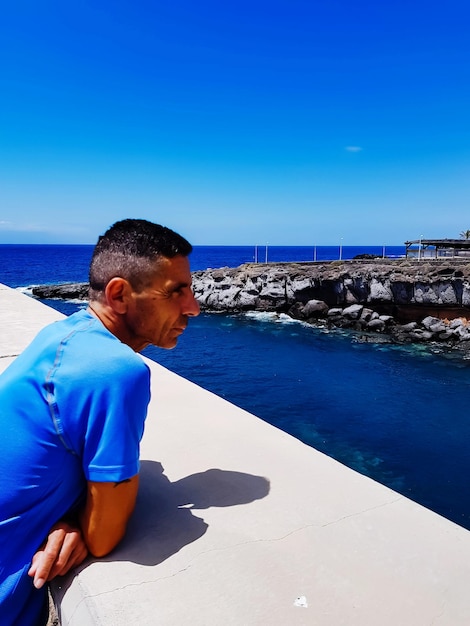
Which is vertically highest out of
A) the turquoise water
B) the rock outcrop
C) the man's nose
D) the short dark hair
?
the short dark hair

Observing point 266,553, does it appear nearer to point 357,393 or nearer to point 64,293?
point 357,393

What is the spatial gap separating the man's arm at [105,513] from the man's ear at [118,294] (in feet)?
2.22

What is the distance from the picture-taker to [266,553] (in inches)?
72.0

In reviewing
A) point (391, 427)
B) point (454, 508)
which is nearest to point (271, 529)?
point (454, 508)

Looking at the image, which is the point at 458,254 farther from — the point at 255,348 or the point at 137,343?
the point at 137,343

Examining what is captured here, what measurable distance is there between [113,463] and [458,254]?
48.1m

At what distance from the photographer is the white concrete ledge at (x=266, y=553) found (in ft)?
5.04

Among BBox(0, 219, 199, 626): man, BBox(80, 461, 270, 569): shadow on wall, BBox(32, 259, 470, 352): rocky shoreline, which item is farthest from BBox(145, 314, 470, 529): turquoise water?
BBox(0, 219, 199, 626): man

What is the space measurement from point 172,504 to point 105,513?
56cm

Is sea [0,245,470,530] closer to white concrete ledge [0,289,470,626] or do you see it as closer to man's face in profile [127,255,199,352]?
white concrete ledge [0,289,470,626]

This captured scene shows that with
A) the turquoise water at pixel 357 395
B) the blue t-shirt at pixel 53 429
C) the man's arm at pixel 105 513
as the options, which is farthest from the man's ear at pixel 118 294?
the turquoise water at pixel 357 395

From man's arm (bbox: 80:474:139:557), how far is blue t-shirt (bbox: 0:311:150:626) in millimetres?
83

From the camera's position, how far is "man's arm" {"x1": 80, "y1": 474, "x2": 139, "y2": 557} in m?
1.63

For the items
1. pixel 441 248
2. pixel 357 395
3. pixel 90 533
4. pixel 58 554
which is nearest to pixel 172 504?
pixel 90 533
